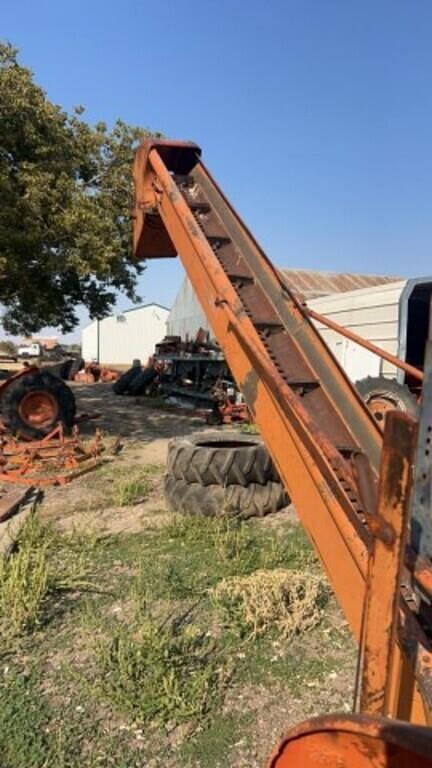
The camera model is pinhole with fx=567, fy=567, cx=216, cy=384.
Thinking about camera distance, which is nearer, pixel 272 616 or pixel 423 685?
pixel 423 685

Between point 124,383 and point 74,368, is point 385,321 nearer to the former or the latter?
point 124,383

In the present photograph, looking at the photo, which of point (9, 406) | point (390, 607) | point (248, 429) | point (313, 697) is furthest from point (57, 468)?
point (390, 607)

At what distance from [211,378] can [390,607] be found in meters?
14.8

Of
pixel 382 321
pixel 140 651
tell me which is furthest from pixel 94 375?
pixel 140 651

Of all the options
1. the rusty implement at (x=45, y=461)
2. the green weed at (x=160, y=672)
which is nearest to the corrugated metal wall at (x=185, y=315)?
the rusty implement at (x=45, y=461)

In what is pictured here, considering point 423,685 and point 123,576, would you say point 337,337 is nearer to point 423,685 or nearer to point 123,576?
point 123,576

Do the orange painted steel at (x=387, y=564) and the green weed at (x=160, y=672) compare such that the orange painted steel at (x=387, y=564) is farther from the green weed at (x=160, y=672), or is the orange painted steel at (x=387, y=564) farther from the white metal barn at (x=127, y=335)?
the white metal barn at (x=127, y=335)

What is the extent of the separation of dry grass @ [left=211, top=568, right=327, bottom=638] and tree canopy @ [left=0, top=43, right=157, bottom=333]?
6650 millimetres

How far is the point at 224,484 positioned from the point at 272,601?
2071 mm

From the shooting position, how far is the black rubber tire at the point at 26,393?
917cm

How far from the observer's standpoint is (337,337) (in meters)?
12.8

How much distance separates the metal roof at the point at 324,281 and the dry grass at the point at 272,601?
660 inches

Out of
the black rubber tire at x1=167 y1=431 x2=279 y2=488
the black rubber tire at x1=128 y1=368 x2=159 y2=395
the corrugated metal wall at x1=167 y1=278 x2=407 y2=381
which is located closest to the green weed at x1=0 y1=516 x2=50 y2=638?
the black rubber tire at x1=167 y1=431 x2=279 y2=488

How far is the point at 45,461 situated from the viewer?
7918mm
